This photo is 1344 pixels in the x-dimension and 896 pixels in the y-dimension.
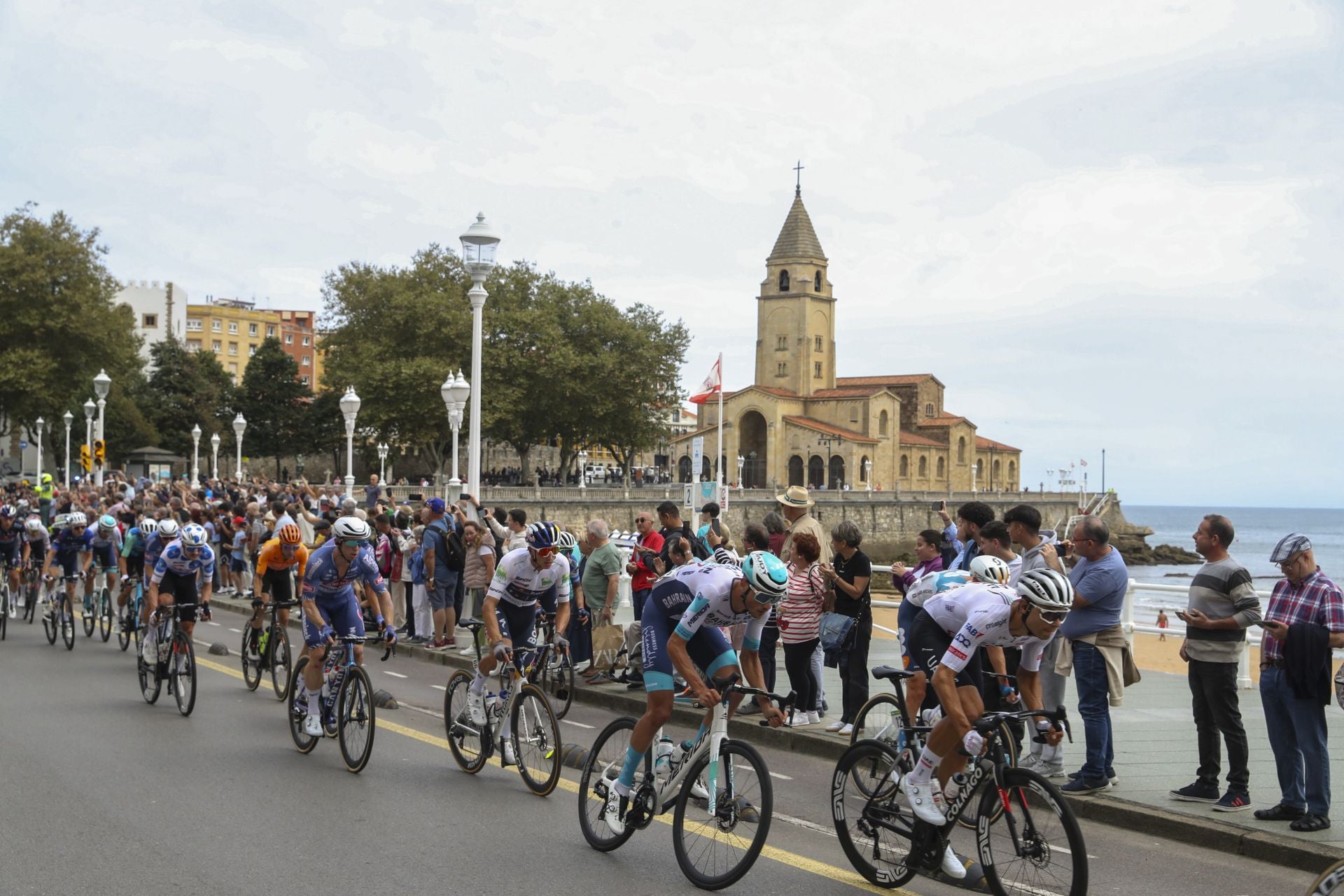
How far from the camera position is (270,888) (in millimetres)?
6219

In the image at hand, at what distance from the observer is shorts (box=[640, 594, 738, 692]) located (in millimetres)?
6742

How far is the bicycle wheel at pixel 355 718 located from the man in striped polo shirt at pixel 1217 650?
18.5ft

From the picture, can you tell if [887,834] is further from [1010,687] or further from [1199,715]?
[1199,715]

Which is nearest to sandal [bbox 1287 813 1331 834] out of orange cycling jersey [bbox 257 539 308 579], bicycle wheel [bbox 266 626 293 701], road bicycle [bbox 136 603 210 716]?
orange cycling jersey [bbox 257 539 308 579]

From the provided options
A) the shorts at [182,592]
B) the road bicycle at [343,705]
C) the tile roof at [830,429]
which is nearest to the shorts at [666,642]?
the road bicycle at [343,705]

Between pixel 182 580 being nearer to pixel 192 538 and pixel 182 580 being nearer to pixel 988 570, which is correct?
pixel 192 538

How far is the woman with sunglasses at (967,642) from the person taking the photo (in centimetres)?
566

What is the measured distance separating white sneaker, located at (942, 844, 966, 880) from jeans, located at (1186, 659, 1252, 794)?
9.24 feet

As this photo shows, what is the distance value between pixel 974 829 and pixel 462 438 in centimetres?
7638

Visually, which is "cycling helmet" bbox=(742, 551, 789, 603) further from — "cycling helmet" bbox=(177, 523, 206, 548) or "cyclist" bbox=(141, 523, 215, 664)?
"cycling helmet" bbox=(177, 523, 206, 548)

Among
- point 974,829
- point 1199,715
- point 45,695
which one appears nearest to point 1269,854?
point 1199,715

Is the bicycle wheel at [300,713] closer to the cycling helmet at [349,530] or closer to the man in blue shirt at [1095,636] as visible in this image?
the cycling helmet at [349,530]

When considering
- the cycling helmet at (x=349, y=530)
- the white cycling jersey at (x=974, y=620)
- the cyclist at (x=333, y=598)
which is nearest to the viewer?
the white cycling jersey at (x=974, y=620)

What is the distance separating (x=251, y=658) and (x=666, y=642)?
26.0 ft
